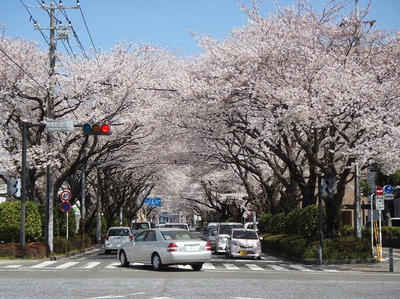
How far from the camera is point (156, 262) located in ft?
62.6

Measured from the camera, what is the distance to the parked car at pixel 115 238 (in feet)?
108

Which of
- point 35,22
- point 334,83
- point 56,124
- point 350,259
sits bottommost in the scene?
point 350,259

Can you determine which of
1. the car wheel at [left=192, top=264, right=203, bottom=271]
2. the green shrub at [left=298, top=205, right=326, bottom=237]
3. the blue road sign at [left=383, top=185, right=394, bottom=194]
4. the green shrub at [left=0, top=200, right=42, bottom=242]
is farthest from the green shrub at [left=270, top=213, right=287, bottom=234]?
the car wheel at [left=192, top=264, right=203, bottom=271]

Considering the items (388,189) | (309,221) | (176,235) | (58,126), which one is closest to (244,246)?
(309,221)

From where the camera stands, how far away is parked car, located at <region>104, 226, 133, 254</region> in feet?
108

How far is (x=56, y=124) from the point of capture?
22984 millimetres

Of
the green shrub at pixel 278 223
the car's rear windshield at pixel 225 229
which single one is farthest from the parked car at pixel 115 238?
the green shrub at pixel 278 223

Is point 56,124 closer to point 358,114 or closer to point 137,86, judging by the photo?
point 137,86

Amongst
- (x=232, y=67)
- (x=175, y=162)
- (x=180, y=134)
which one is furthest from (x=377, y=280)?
(x=175, y=162)

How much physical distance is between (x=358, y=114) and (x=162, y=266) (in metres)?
10.4

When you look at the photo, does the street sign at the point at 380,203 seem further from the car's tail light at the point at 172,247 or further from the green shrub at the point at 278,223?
the green shrub at the point at 278,223

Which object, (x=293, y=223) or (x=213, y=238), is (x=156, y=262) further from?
(x=213, y=238)

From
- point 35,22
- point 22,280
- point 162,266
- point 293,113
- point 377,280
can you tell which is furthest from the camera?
point 35,22

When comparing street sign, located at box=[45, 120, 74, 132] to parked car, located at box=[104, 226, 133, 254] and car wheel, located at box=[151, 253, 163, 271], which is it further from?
parked car, located at box=[104, 226, 133, 254]
